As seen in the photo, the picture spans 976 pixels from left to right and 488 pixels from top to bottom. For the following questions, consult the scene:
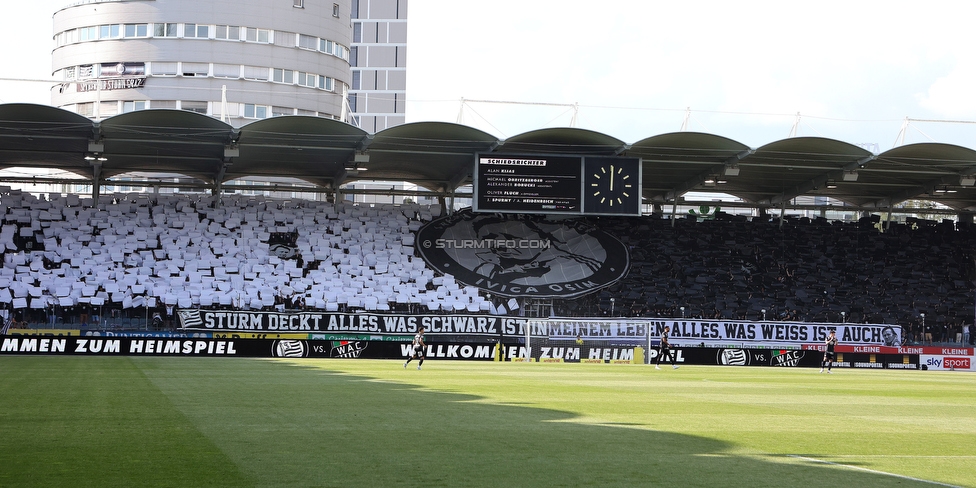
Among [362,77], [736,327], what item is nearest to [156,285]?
[736,327]

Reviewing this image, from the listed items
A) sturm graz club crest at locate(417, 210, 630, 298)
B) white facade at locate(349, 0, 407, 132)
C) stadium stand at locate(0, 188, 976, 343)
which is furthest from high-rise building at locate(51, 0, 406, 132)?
white facade at locate(349, 0, 407, 132)

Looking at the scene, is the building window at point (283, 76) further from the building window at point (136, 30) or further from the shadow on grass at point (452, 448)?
the shadow on grass at point (452, 448)

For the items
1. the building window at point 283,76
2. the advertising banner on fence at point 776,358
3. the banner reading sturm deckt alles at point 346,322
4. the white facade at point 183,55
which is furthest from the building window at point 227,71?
the advertising banner on fence at point 776,358

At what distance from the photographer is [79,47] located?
77.4 meters

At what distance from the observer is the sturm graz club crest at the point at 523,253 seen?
4891 cm

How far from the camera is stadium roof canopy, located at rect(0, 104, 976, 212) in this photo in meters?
43.5

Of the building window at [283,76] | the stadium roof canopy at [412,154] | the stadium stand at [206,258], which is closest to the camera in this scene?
the stadium stand at [206,258]

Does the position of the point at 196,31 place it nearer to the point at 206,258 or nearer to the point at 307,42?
the point at 307,42

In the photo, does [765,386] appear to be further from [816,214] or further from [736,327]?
[816,214]

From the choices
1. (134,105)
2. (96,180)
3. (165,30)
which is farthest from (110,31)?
(96,180)

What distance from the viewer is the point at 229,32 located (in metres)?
77.6

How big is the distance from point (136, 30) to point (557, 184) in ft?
145

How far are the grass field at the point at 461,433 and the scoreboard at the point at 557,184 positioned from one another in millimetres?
22393

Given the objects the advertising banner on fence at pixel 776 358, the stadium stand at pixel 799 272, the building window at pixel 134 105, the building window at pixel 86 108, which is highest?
the building window at pixel 134 105
